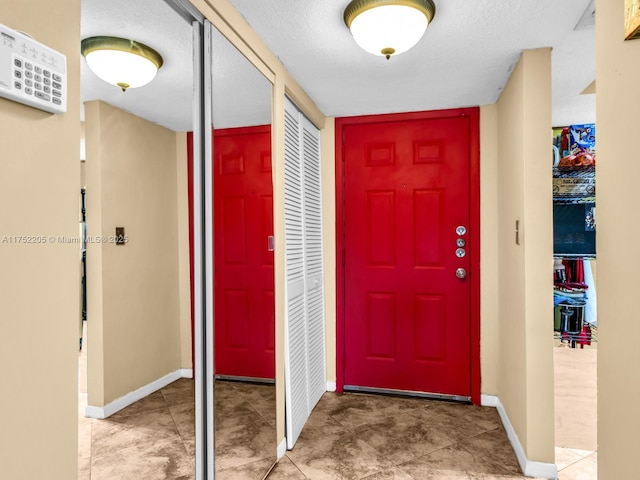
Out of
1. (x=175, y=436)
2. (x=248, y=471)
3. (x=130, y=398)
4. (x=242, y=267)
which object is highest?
(x=242, y=267)

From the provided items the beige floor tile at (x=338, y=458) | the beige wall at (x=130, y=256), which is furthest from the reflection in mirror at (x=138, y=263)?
the beige floor tile at (x=338, y=458)

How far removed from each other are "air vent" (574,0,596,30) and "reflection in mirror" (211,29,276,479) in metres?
1.45

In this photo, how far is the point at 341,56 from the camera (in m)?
2.28

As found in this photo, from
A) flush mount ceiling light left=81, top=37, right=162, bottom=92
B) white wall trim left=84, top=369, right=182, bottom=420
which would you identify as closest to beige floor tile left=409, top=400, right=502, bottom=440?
white wall trim left=84, top=369, right=182, bottom=420

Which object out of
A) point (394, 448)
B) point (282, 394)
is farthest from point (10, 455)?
point (394, 448)

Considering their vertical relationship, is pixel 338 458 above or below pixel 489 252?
below

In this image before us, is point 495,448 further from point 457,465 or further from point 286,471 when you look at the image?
point 286,471

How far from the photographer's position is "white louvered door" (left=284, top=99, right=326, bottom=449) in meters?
2.53

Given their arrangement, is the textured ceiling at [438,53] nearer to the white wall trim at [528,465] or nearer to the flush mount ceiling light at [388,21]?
the flush mount ceiling light at [388,21]

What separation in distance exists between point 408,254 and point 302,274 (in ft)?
2.99

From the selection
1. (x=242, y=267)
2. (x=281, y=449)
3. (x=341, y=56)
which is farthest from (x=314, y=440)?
(x=341, y=56)

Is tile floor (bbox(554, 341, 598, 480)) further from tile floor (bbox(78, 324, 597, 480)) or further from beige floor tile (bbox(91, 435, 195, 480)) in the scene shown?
beige floor tile (bbox(91, 435, 195, 480))

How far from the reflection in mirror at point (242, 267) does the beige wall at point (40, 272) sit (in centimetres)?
75

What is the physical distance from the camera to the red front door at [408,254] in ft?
10.5
